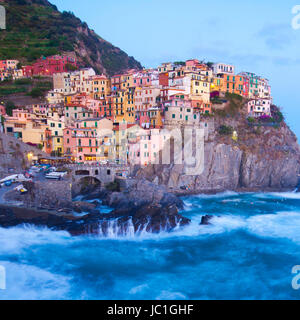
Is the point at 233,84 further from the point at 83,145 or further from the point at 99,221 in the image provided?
the point at 99,221

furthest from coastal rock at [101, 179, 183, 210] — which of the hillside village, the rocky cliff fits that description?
the hillside village

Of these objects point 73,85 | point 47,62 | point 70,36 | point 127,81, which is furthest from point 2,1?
point 127,81

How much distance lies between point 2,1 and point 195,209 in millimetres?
88599

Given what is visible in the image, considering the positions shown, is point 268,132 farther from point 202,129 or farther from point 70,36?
point 70,36

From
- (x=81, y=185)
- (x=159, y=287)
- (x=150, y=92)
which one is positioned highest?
(x=150, y=92)

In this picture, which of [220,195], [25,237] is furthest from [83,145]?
[220,195]

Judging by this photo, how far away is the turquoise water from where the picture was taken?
669 inches

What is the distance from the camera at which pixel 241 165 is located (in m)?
41.3

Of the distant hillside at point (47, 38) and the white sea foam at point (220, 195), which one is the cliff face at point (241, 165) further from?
the distant hillside at point (47, 38)

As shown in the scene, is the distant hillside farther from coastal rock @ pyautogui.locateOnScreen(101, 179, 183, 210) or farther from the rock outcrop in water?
the rock outcrop in water

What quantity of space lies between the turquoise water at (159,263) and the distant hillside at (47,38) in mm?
55477

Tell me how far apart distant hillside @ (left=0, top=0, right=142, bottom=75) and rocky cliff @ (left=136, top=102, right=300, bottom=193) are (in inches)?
1651

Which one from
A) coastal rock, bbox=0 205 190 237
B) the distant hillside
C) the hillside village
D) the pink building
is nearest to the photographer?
coastal rock, bbox=0 205 190 237

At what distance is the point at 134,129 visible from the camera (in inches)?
1543
